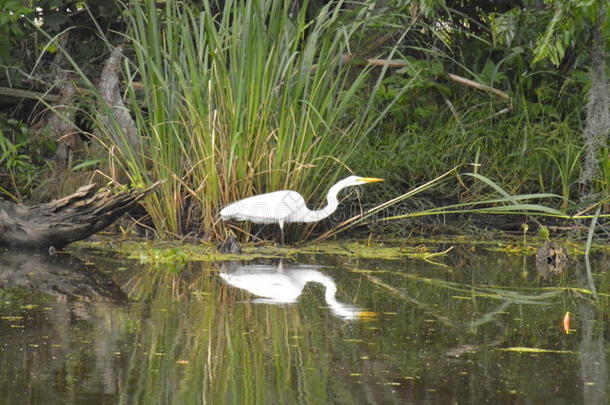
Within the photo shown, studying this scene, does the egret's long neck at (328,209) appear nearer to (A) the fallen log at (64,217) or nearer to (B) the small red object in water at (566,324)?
(A) the fallen log at (64,217)

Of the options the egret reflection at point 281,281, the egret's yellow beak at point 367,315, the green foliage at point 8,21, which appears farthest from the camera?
the green foliage at point 8,21

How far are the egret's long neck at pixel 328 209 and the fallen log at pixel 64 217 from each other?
3.08ft

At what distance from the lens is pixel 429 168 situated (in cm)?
803

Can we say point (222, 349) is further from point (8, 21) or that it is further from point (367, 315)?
point (8, 21)

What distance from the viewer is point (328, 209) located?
6504mm

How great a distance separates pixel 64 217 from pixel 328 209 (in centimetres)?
158

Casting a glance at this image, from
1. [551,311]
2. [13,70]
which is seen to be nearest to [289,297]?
[551,311]

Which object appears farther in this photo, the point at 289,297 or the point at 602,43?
the point at 602,43

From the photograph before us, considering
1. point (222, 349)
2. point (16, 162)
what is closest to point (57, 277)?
point (222, 349)

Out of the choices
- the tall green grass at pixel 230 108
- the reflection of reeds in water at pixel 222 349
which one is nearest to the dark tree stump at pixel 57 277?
the reflection of reeds in water at pixel 222 349

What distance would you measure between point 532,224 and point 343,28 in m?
2.35

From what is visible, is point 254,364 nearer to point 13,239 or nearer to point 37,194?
point 13,239

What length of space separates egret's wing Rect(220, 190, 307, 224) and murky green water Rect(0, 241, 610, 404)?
406 millimetres

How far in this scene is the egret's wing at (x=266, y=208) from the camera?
623cm
